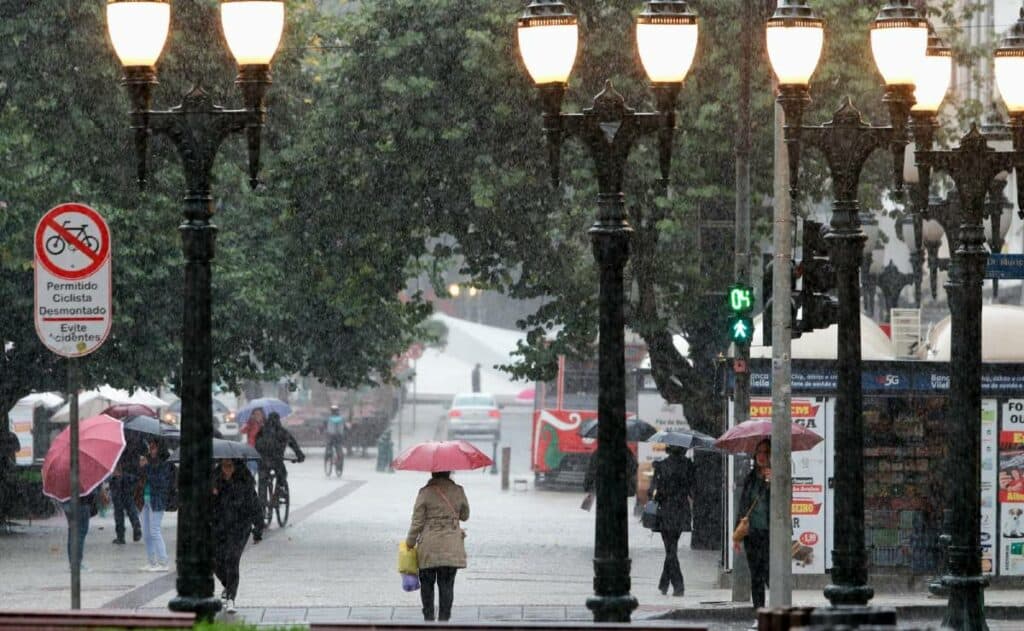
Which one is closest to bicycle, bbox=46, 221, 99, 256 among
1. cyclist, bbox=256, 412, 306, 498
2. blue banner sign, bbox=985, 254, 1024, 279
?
blue banner sign, bbox=985, 254, 1024, 279

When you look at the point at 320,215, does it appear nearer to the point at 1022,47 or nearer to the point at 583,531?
the point at 583,531

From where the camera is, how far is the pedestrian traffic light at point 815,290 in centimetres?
1711

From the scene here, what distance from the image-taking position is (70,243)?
1426cm

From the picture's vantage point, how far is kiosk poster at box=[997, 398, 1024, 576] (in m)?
24.7

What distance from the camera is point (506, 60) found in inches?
1137

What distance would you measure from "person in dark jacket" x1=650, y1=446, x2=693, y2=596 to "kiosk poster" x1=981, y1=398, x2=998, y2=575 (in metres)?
3.37

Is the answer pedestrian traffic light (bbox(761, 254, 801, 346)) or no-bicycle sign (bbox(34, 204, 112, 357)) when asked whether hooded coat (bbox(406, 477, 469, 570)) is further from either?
no-bicycle sign (bbox(34, 204, 112, 357))

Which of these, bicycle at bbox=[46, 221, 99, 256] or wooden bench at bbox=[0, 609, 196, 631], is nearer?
wooden bench at bbox=[0, 609, 196, 631]

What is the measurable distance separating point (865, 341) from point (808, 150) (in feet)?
10.6

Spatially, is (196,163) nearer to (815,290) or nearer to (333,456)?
(815,290)

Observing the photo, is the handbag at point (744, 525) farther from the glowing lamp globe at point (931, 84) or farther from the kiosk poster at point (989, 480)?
the kiosk poster at point (989, 480)

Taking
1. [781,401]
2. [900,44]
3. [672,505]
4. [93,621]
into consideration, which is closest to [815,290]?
[900,44]

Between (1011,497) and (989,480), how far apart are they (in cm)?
33

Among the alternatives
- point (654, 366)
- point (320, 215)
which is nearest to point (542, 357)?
point (654, 366)
